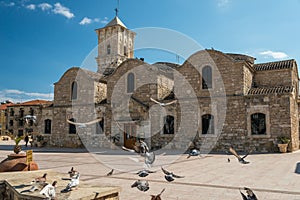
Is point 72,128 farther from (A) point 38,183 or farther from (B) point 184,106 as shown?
(A) point 38,183

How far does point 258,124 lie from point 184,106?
4.27 meters

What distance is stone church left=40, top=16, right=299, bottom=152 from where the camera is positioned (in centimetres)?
1452

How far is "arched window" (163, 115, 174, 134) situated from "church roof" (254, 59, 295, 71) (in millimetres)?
6732

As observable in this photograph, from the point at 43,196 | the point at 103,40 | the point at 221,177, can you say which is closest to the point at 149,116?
the point at 221,177

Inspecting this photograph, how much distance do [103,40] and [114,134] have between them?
23.0 metres

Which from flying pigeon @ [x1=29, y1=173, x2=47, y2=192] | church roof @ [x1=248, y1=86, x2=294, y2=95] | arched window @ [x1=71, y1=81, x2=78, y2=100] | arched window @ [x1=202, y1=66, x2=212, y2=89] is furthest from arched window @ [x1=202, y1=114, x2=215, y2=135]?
flying pigeon @ [x1=29, y1=173, x2=47, y2=192]

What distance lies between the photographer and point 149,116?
16906 mm

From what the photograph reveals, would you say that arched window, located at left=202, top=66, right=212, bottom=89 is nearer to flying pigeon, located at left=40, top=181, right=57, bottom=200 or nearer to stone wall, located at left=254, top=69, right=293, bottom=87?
stone wall, located at left=254, top=69, right=293, bottom=87

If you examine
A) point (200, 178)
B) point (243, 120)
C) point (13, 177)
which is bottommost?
point (200, 178)

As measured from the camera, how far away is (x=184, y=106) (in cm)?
1631

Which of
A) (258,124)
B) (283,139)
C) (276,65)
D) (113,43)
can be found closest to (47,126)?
(258,124)

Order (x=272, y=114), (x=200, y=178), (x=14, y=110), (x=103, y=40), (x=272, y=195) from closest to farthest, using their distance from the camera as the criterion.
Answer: (x=272, y=195) → (x=200, y=178) → (x=272, y=114) → (x=103, y=40) → (x=14, y=110)

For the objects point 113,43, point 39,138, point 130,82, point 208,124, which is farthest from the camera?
point 113,43

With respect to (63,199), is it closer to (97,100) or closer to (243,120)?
(243,120)
